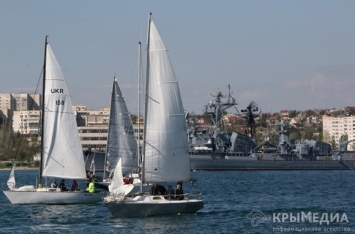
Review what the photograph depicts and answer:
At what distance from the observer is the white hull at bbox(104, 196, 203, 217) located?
46812 mm

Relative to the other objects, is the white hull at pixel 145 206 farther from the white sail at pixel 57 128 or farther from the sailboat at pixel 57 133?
the white sail at pixel 57 128

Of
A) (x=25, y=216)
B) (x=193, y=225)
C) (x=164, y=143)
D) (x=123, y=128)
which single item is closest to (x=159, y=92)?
(x=164, y=143)

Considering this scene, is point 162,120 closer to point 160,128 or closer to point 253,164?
point 160,128

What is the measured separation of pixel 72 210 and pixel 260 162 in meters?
130

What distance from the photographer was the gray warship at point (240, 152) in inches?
6983

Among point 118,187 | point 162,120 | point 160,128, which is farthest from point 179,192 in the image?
point 162,120

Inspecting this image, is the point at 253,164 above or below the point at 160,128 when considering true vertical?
above

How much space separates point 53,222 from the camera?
4853 centimetres

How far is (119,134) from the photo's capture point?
248 ft

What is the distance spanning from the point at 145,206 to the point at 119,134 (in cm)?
2911

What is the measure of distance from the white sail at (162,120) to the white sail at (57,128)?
11669 mm

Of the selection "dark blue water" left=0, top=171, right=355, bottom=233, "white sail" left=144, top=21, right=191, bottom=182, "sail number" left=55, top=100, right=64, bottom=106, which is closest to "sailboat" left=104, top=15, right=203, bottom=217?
"white sail" left=144, top=21, right=191, bottom=182

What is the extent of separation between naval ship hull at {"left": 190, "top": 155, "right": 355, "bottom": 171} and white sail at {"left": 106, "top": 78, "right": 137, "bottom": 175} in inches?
3743

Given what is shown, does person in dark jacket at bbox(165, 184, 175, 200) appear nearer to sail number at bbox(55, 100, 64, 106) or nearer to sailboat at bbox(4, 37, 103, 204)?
sailboat at bbox(4, 37, 103, 204)
